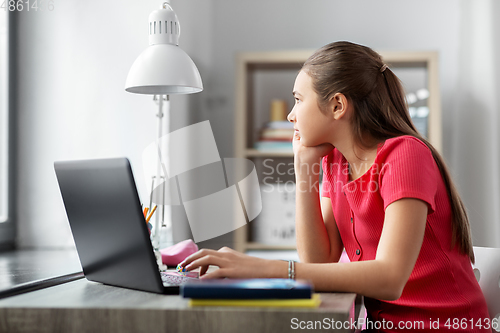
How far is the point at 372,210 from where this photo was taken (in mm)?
1037

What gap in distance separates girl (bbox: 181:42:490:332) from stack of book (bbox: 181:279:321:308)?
12cm

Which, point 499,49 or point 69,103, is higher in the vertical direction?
point 499,49

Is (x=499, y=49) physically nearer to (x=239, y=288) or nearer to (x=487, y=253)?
(x=487, y=253)

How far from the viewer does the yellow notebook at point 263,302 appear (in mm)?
670

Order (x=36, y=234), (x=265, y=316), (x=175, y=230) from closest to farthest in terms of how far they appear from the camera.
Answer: (x=265, y=316) → (x=36, y=234) → (x=175, y=230)

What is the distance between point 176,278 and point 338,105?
1.71 feet

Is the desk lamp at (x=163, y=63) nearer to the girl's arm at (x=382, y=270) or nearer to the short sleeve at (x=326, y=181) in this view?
the short sleeve at (x=326, y=181)

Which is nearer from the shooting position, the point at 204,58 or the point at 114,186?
the point at 114,186

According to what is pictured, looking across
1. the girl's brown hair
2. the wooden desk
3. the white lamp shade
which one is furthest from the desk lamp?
the wooden desk

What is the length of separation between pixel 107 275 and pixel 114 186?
219 millimetres

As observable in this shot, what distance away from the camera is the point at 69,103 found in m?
1.77

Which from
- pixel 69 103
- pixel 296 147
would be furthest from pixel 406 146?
pixel 69 103

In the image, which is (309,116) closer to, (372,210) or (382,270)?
(372,210)

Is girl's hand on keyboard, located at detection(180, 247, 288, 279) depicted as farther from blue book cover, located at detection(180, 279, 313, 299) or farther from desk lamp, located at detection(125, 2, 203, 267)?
desk lamp, located at detection(125, 2, 203, 267)
